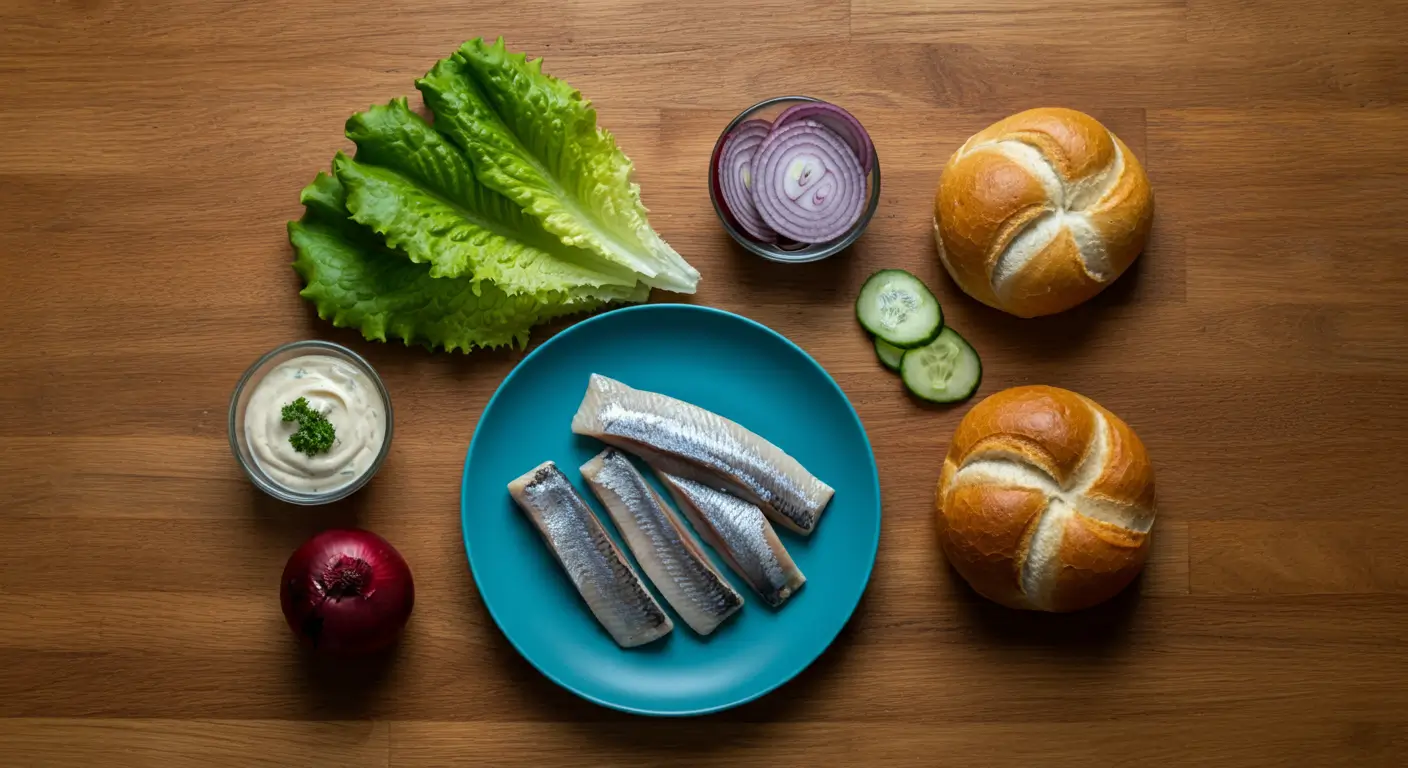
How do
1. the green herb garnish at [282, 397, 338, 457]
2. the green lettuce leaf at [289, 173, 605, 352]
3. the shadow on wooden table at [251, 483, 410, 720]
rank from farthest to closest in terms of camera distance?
the shadow on wooden table at [251, 483, 410, 720] → the green lettuce leaf at [289, 173, 605, 352] → the green herb garnish at [282, 397, 338, 457]

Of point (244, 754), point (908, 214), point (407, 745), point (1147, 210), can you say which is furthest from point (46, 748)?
point (1147, 210)

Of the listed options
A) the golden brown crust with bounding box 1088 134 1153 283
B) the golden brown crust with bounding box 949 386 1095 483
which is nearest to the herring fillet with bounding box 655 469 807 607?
the golden brown crust with bounding box 949 386 1095 483

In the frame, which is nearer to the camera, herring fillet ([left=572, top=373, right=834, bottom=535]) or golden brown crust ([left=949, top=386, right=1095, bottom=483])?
golden brown crust ([left=949, top=386, right=1095, bottom=483])

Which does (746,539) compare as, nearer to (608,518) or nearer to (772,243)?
(608,518)

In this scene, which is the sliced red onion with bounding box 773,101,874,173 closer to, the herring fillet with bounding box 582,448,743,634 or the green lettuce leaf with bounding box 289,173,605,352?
the green lettuce leaf with bounding box 289,173,605,352

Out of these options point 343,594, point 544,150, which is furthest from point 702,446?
point 343,594

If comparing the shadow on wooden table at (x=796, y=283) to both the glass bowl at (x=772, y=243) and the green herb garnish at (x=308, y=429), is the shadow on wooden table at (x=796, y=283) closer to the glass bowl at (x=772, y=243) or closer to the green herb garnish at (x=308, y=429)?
the glass bowl at (x=772, y=243)
